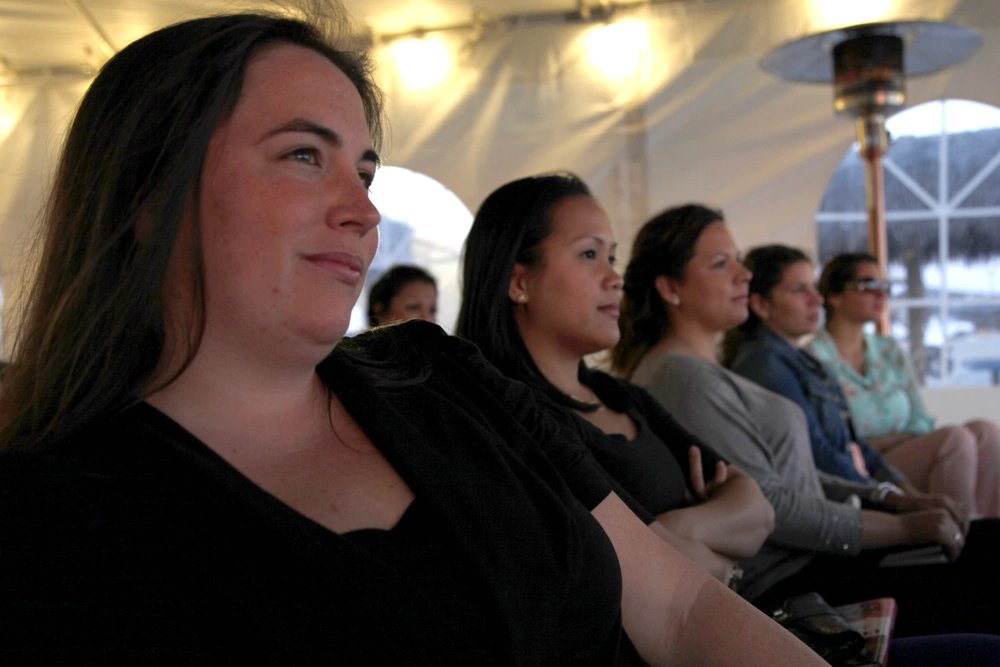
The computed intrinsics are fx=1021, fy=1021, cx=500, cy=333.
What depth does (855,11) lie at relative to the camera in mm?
3670

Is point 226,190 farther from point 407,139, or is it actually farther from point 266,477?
point 407,139

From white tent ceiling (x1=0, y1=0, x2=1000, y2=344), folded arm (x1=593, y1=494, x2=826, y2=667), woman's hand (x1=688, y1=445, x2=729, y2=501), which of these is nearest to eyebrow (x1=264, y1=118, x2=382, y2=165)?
folded arm (x1=593, y1=494, x2=826, y2=667)

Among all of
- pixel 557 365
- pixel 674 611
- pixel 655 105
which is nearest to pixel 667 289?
pixel 557 365

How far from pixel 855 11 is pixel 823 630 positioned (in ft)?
9.54

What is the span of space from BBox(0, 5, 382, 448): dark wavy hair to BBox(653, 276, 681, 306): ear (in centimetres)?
157

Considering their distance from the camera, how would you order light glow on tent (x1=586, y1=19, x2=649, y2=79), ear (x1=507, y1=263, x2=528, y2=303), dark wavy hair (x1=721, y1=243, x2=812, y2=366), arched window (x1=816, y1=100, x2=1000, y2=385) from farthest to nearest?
arched window (x1=816, y1=100, x2=1000, y2=385) < light glow on tent (x1=586, y1=19, x2=649, y2=79) < dark wavy hair (x1=721, y1=243, x2=812, y2=366) < ear (x1=507, y1=263, x2=528, y2=303)

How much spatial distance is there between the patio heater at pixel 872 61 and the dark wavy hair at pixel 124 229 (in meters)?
3.16

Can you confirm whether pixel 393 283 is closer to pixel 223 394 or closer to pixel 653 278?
pixel 653 278

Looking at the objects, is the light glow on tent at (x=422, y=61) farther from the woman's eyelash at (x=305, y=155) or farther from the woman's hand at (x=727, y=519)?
the woman's eyelash at (x=305, y=155)

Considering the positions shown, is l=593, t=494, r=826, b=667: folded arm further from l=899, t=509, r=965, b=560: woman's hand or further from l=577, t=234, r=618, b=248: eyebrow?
l=899, t=509, r=965, b=560: woman's hand

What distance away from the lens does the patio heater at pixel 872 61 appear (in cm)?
356

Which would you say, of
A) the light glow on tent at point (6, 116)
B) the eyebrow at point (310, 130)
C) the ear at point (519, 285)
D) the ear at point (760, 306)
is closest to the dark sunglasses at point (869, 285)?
the ear at point (760, 306)

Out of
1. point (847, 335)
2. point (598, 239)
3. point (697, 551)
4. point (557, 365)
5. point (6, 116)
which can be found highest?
point (6, 116)

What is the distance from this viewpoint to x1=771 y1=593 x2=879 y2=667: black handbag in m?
1.29
